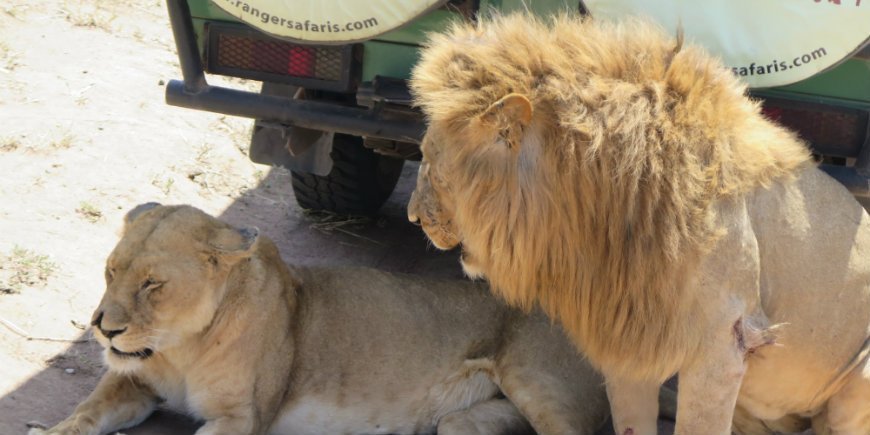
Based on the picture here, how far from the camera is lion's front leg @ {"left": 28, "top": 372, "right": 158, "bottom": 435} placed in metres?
3.52

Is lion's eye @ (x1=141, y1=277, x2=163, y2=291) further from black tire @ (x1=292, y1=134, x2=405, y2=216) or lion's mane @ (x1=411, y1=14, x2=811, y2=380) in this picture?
black tire @ (x1=292, y1=134, x2=405, y2=216)

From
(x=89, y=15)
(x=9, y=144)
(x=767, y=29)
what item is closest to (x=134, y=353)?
(x=767, y=29)

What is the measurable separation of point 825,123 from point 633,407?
108 cm

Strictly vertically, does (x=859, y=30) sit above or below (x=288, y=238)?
above

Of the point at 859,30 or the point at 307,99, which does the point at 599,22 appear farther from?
the point at 307,99

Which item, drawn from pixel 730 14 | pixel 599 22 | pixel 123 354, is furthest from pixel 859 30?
pixel 123 354

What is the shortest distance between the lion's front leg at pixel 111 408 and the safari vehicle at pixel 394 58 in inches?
37.5

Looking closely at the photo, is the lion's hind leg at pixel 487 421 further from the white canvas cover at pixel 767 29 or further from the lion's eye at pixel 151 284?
the white canvas cover at pixel 767 29

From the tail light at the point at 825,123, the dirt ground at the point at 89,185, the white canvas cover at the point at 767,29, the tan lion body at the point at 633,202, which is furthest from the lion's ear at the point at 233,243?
the tail light at the point at 825,123

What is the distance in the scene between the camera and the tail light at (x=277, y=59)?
392 cm

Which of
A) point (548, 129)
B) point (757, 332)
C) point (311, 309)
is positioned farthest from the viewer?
point (311, 309)

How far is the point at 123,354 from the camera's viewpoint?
11.5 feet

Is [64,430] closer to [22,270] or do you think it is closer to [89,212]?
[22,270]

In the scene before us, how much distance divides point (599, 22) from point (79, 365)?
6.74 feet
